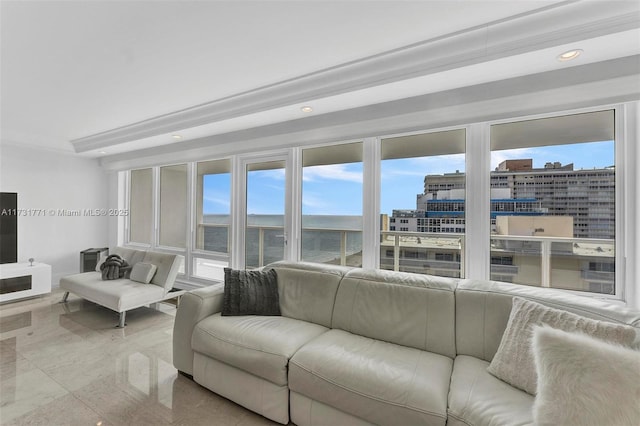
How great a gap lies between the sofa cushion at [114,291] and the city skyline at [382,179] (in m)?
1.44

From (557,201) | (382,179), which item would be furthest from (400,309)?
(557,201)

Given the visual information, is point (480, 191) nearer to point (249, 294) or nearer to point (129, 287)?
point (249, 294)

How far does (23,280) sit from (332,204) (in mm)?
4573

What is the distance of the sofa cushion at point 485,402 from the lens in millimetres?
1229

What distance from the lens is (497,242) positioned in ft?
7.96

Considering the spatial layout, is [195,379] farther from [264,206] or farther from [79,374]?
[264,206]

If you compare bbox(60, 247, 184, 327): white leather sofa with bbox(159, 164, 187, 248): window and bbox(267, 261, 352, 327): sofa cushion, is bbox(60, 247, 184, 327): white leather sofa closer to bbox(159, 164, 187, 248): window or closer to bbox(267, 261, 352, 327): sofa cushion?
bbox(159, 164, 187, 248): window

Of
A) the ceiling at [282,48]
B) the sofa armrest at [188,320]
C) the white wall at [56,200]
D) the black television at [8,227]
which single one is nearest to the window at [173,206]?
the white wall at [56,200]

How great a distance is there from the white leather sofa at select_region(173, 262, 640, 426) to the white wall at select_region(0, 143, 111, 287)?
14.2 feet

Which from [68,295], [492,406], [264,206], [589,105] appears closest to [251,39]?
[264,206]

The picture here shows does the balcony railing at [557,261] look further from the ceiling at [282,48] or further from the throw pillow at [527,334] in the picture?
the ceiling at [282,48]

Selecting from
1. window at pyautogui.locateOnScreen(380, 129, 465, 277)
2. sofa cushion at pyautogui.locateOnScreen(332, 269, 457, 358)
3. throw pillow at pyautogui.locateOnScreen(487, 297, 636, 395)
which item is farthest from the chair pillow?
throw pillow at pyautogui.locateOnScreen(487, 297, 636, 395)

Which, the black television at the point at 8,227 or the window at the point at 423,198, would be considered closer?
the window at the point at 423,198

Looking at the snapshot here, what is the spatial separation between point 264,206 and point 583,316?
3.26 meters
